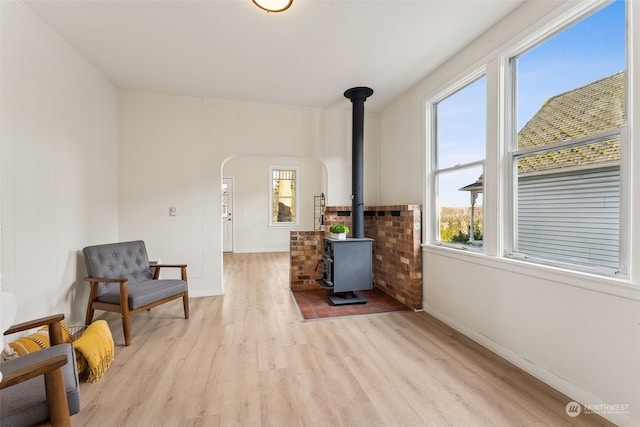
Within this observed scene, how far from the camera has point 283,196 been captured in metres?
7.71

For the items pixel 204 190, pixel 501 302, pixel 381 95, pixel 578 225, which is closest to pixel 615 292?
pixel 578 225

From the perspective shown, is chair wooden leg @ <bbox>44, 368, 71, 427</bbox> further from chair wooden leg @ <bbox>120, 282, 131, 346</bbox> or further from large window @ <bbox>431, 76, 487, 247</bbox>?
large window @ <bbox>431, 76, 487, 247</bbox>

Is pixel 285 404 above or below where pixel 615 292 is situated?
below

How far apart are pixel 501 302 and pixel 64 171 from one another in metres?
3.90

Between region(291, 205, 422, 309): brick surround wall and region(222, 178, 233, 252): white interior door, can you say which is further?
region(222, 178, 233, 252): white interior door

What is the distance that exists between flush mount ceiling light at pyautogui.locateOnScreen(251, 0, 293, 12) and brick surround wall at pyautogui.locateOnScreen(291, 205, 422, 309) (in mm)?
2285

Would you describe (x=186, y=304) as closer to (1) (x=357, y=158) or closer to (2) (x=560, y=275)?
(1) (x=357, y=158)

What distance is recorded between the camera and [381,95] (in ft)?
12.3

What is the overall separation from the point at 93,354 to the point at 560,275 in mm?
3149

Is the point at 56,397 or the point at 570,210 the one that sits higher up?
the point at 570,210

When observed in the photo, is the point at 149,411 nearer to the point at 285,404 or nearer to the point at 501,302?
the point at 285,404

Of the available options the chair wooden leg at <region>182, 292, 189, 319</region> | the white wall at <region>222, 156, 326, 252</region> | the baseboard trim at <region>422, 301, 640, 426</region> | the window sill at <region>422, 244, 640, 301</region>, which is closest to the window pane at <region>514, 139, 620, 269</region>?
the window sill at <region>422, 244, 640, 301</region>

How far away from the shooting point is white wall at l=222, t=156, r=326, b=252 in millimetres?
7422

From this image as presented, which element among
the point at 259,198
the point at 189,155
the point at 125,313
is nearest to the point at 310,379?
the point at 125,313
